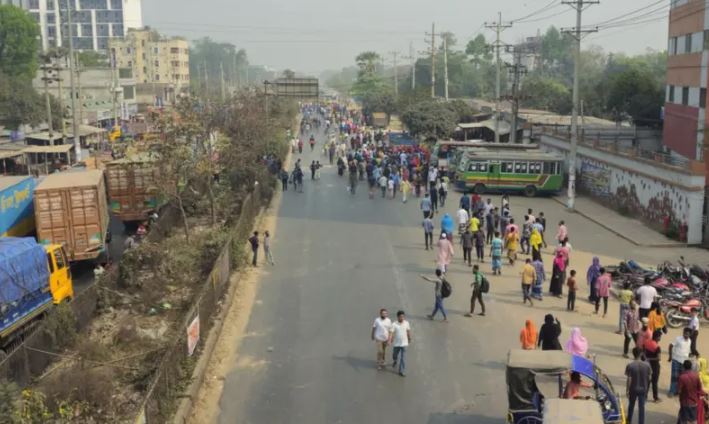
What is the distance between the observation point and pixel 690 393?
35.9 feet

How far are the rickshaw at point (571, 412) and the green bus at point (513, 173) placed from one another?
28.0 meters

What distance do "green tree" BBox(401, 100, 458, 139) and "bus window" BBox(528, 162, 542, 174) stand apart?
18715mm

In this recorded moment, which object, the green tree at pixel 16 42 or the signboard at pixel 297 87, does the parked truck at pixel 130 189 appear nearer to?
the signboard at pixel 297 87

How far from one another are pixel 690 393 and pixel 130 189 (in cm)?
2140

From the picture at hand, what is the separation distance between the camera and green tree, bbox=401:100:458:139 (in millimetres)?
55594

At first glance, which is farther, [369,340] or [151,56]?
[151,56]

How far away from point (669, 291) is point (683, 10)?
1028 inches

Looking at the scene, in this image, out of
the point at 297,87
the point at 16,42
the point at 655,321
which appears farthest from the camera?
the point at 16,42

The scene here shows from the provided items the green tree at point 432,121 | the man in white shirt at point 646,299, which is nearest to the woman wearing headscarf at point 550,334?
the man in white shirt at point 646,299

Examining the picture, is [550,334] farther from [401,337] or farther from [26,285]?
[26,285]

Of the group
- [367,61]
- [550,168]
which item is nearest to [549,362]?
[550,168]

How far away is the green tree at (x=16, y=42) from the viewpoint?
82562 millimetres

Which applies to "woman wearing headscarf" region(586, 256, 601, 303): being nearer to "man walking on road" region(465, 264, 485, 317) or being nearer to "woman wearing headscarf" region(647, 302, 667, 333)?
"man walking on road" region(465, 264, 485, 317)

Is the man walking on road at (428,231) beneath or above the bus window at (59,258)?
beneath
